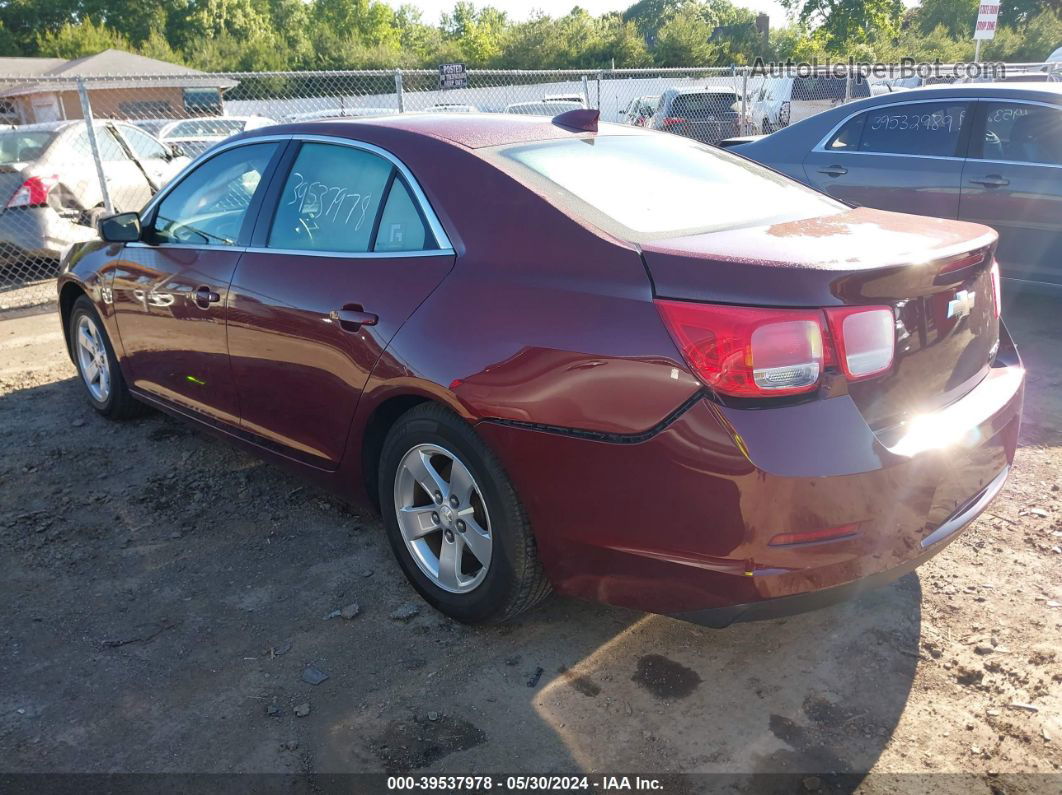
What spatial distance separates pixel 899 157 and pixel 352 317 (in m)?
5.13

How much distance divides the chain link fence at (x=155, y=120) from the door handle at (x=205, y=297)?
3.22 ft

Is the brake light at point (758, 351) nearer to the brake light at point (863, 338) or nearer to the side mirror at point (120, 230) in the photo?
the brake light at point (863, 338)

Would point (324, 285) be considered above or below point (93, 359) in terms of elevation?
above

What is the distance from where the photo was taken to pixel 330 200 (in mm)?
3428

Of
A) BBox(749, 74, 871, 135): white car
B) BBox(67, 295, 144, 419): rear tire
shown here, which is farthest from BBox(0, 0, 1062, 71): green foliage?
BBox(67, 295, 144, 419): rear tire

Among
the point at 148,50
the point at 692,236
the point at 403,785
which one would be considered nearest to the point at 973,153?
the point at 692,236

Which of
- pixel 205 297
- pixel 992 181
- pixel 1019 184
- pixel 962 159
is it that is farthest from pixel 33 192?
pixel 1019 184

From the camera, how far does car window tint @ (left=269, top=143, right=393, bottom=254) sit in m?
3.24

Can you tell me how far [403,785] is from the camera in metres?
2.37

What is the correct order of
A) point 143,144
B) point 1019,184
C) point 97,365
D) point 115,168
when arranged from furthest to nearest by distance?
point 143,144
point 115,168
point 1019,184
point 97,365

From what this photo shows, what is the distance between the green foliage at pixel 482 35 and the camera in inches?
1503

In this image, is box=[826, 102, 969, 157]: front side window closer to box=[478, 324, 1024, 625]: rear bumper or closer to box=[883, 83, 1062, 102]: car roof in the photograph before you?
box=[883, 83, 1062, 102]: car roof

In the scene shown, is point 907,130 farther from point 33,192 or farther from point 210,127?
point 210,127

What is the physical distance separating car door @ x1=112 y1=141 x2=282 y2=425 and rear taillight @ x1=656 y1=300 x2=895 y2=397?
2212 mm
